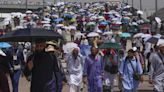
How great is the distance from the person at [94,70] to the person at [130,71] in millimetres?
1009

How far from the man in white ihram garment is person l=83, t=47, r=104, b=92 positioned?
552 millimetres

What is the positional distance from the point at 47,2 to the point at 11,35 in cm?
7458

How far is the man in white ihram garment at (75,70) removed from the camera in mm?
14328

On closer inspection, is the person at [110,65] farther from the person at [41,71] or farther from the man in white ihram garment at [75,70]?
the person at [41,71]

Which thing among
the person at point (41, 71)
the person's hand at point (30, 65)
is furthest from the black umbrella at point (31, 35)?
the person's hand at point (30, 65)

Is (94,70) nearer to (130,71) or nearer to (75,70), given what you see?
(75,70)

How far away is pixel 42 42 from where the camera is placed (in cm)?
916

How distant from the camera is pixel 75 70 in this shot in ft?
47.3

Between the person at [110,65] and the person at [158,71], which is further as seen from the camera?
the person at [110,65]

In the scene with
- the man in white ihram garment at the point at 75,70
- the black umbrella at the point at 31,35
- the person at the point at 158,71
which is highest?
the black umbrella at the point at 31,35

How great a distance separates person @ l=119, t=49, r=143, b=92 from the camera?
12656mm

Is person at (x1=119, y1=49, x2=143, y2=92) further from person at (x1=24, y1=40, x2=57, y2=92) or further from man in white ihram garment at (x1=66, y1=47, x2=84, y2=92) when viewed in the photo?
person at (x1=24, y1=40, x2=57, y2=92)

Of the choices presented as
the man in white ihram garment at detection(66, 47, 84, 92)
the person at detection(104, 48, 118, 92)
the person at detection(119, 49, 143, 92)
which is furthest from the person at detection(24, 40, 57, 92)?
the person at detection(104, 48, 118, 92)

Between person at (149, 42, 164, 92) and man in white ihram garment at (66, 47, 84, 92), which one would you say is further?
man in white ihram garment at (66, 47, 84, 92)
